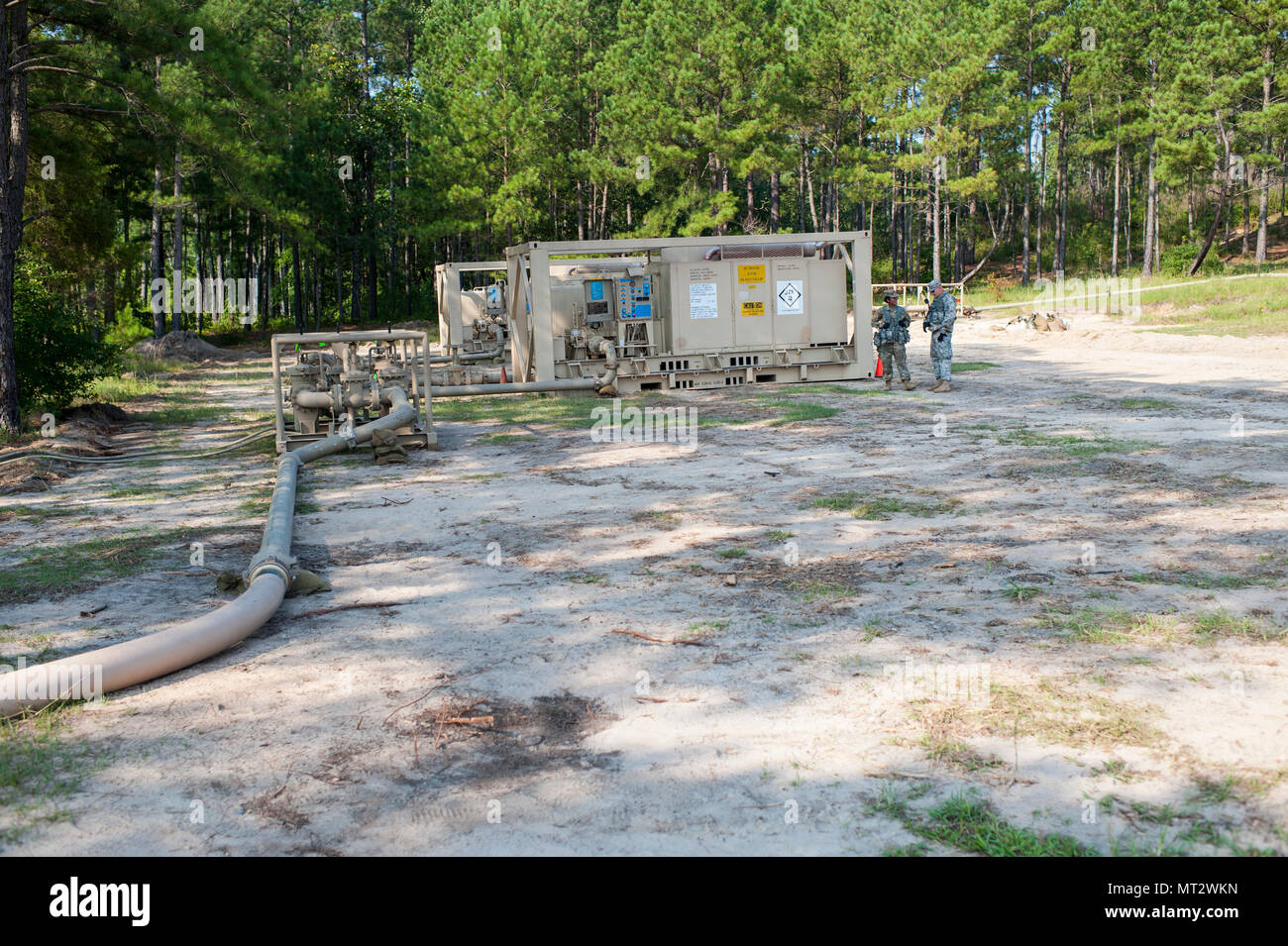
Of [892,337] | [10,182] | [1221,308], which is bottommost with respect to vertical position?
[892,337]

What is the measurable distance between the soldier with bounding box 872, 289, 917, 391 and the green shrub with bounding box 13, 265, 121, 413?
43.2ft

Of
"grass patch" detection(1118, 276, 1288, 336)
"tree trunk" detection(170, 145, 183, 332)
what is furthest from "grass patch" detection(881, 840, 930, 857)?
"tree trunk" detection(170, 145, 183, 332)

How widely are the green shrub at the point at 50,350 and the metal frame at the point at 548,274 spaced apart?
7.15 m

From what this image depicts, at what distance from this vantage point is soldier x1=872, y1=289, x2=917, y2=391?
18.2m

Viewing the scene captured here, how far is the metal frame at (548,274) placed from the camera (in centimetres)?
1816

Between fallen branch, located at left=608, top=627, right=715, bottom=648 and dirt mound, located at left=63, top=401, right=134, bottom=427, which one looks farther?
dirt mound, located at left=63, top=401, right=134, bottom=427

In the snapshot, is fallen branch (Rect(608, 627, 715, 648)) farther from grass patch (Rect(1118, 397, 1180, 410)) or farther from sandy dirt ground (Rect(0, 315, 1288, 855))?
grass patch (Rect(1118, 397, 1180, 410))

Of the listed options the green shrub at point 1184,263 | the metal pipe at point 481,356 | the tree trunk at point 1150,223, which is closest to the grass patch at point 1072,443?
the metal pipe at point 481,356

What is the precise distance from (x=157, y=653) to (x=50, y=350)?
13.7m

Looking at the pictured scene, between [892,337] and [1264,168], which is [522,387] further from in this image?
[1264,168]

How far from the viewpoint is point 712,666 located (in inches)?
215

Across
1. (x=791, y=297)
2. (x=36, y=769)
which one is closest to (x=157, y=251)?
(x=791, y=297)

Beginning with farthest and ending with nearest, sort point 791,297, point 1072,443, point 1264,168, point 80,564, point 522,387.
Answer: point 1264,168 < point 791,297 < point 522,387 < point 1072,443 < point 80,564

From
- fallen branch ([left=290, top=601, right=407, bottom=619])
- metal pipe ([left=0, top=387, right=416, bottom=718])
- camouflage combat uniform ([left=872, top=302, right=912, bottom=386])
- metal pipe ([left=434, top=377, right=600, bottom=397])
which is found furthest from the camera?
camouflage combat uniform ([left=872, top=302, right=912, bottom=386])
